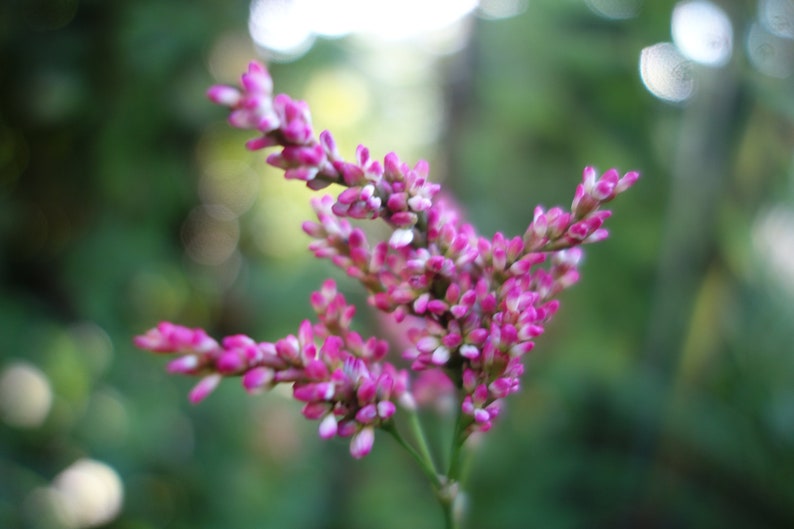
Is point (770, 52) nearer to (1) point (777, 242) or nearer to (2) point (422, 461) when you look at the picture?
(1) point (777, 242)

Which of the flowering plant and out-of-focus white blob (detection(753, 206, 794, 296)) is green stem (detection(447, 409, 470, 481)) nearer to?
the flowering plant

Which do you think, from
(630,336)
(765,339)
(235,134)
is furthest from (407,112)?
(765,339)

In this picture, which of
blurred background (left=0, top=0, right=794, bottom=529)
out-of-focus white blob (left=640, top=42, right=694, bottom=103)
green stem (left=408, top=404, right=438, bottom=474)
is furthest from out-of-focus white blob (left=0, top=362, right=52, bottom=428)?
out-of-focus white blob (left=640, top=42, right=694, bottom=103)

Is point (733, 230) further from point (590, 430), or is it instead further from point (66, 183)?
point (66, 183)

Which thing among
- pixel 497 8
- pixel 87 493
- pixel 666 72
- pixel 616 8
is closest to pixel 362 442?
pixel 87 493

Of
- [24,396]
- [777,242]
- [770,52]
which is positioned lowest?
[24,396]

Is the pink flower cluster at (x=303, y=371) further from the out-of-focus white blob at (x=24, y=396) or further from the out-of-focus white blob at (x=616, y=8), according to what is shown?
the out-of-focus white blob at (x=616, y=8)

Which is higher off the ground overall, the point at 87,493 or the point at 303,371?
the point at 303,371
